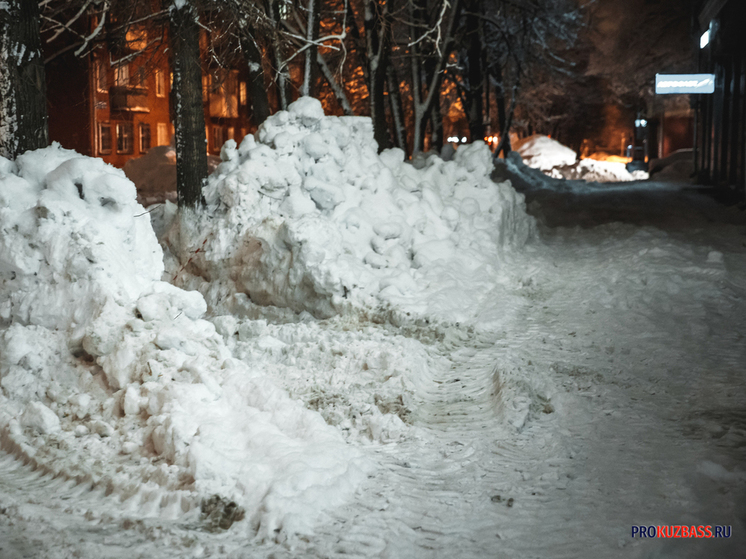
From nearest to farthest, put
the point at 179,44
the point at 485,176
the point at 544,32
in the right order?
1. the point at 179,44
2. the point at 485,176
3. the point at 544,32

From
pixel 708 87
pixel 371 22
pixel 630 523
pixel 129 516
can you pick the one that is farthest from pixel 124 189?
pixel 708 87

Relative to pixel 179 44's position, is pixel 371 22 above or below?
above

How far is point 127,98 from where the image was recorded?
86.9ft

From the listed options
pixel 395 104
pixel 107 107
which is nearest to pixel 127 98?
pixel 107 107

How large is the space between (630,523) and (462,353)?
3.06m

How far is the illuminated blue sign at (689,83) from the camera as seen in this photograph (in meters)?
20.3

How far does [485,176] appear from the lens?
1112cm

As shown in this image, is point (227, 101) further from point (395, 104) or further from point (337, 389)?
point (337, 389)

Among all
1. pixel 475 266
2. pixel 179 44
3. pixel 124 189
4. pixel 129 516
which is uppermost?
pixel 179 44

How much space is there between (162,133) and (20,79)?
24.2m

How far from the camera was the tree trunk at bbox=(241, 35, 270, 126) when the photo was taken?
1121cm

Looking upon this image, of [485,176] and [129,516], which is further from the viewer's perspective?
[485,176]

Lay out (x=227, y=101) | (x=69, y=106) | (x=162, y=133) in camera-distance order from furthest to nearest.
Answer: (x=227, y=101)
(x=162, y=133)
(x=69, y=106)

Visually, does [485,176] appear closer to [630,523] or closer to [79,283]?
[79,283]
